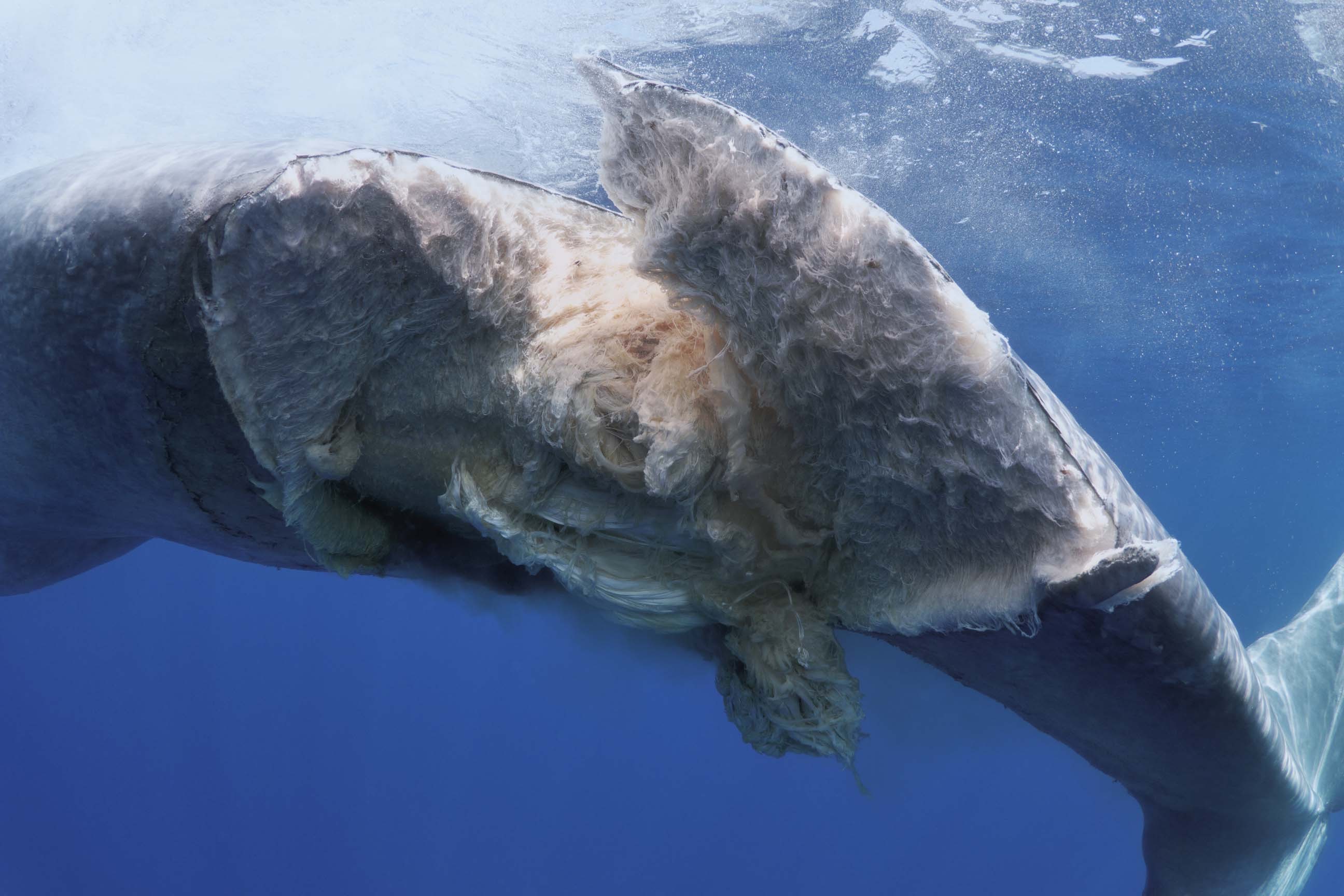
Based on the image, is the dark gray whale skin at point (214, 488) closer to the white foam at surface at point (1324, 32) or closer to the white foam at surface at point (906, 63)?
the white foam at surface at point (906, 63)

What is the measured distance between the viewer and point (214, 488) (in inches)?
80.6

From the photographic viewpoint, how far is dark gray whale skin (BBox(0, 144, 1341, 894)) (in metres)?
1.39

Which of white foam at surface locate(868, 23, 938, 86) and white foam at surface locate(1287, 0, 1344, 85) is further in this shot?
white foam at surface locate(868, 23, 938, 86)

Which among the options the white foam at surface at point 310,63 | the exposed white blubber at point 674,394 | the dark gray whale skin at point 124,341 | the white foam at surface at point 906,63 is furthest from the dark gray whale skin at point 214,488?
the white foam at surface at point 906,63

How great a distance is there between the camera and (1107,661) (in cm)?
160

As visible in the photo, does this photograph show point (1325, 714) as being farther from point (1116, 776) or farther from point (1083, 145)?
Result: point (1083, 145)

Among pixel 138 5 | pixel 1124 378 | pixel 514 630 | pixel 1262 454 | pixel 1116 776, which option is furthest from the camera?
pixel 1262 454

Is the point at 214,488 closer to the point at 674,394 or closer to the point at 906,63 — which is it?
the point at 674,394

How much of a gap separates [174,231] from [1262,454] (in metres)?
45.7

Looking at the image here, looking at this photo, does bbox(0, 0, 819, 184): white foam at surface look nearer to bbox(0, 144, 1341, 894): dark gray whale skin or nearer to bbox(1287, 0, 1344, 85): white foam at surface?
bbox(1287, 0, 1344, 85): white foam at surface

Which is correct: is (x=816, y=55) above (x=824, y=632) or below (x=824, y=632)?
above

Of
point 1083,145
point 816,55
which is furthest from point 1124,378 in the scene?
point 816,55

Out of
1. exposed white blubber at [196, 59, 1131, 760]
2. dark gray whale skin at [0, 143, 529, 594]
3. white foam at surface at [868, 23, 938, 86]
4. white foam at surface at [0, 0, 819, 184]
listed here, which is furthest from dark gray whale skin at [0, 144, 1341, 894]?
white foam at surface at [868, 23, 938, 86]

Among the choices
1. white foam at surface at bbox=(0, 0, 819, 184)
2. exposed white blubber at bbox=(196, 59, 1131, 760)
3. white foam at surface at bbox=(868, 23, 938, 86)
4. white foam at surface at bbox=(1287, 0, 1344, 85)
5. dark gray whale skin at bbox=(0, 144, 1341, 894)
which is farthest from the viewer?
white foam at surface at bbox=(868, 23, 938, 86)
